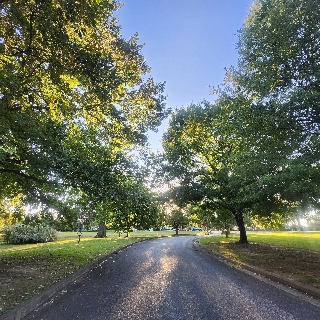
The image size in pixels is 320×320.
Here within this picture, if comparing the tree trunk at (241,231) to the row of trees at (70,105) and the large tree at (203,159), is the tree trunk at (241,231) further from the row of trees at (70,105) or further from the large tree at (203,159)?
the row of trees at (70,105)

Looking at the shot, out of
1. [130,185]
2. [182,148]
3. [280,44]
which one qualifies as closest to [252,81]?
[280,44]

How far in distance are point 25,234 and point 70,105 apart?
68.2 feet

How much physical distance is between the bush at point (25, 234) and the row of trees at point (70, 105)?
13.1 m

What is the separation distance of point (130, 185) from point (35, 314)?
6812 mm

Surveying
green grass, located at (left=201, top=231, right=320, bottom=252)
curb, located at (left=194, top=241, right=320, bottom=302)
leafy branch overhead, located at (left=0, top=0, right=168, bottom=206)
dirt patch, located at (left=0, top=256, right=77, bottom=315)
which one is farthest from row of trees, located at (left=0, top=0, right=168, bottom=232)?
green grass, located at (left=201, top=231, right=320, bottom=252)

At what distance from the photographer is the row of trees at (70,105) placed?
8703 mm

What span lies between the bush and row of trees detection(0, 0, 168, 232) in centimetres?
1308

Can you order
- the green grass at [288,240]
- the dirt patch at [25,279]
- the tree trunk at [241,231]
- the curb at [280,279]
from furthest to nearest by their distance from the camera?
the tree trunk at [241,231]
the green grass at [288,240]
the curb at [280,279]
the dirt patch at [25,279]

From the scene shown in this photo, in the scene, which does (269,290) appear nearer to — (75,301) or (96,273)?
(75,301)

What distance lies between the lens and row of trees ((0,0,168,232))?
8.70 metres

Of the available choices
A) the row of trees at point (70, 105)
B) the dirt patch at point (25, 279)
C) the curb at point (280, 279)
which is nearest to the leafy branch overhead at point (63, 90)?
the row of trees at point (70, 105)

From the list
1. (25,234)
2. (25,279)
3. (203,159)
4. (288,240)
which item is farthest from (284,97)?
(25,234)

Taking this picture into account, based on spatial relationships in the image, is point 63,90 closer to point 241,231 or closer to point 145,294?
point 145,294

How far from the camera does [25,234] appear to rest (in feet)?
88.9
